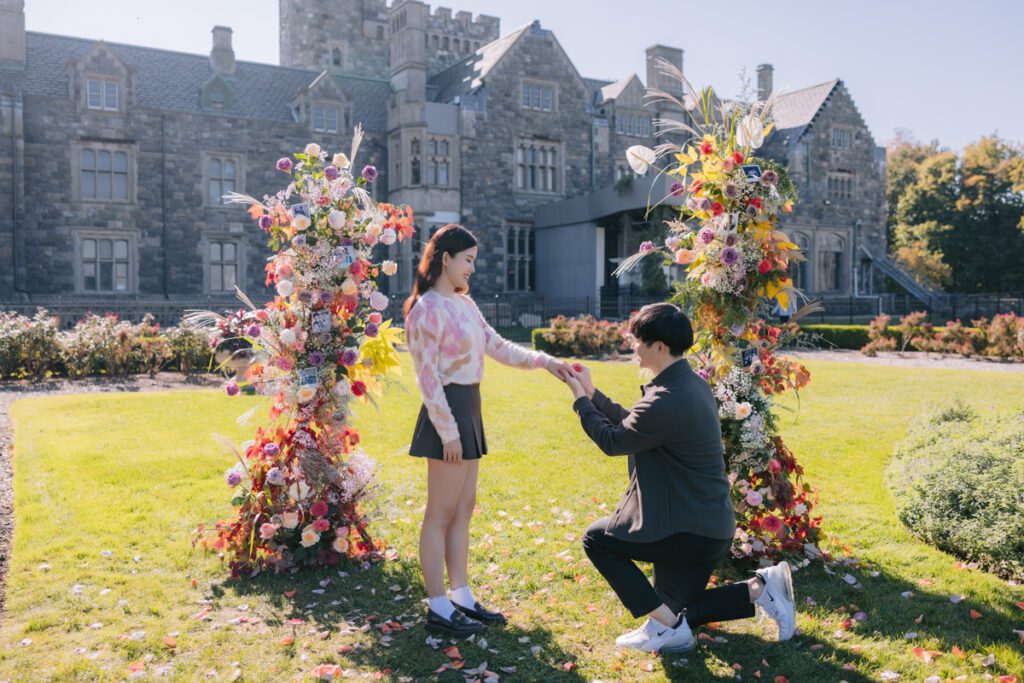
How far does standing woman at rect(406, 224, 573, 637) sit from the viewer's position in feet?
13.7

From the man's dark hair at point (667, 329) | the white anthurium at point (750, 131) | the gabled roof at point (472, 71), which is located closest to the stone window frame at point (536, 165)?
the gabled roof at point (472, 71)

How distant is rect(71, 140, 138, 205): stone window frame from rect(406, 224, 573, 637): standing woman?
25.0 meters

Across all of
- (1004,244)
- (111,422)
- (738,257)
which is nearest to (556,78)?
(1004,244)

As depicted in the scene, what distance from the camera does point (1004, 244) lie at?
1465 inches

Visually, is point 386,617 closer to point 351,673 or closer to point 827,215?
point 351,673

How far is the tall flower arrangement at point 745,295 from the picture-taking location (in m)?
5.05

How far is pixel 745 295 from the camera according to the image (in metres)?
5.20

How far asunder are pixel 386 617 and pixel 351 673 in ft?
2.26

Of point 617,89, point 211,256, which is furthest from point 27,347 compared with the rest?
point 617,89

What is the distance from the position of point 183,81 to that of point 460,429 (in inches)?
1077

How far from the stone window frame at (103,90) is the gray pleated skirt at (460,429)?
25.7 meters

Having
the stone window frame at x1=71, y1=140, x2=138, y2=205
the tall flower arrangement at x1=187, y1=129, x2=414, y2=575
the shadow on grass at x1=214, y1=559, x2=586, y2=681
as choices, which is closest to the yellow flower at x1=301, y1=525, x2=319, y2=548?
the tall flower arrangement at x1=187, y1=129, x2=414, y2=575

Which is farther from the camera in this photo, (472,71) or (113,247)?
(472,71)

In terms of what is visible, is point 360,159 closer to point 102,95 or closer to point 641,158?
point 102,95
